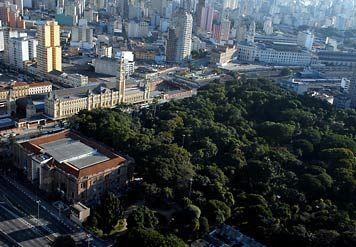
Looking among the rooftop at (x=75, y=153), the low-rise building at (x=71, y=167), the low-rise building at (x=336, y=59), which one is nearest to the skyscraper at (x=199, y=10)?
the low-rise building at (x=336, y=59)

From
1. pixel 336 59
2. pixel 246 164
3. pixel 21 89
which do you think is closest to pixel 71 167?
pixel 246 164

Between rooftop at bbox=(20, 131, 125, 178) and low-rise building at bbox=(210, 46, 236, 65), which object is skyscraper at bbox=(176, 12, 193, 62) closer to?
low-rise building at bbox=(210, 46, 236, 65)

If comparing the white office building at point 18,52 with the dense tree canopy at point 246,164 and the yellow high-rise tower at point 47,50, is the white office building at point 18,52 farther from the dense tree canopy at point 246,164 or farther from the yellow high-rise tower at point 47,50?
the dense tree canopy at point 246,164

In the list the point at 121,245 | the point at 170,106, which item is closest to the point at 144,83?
the point at 170,106

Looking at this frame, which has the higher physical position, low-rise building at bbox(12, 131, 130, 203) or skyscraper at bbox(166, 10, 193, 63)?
skyscraper at bbox(166, 10, 193, 63)

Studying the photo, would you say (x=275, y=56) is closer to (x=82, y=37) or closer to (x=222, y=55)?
(x=222, y=55)

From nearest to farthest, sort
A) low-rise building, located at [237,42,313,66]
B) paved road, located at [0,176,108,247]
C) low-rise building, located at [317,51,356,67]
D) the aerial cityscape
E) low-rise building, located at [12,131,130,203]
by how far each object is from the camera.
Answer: paved road, located at [0,176,108,247]
the aerial cityscape
low-rise building, located at [12,131,130,203]
low-rise building, located at [237,42,313,66]
low-rise building, located at [317,51,356,67]

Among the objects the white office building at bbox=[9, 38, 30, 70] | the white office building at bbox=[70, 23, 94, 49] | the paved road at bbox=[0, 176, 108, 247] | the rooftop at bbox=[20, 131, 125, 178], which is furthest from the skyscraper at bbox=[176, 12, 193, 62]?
the paved road at bbox=[0, 176, 108, 247]
